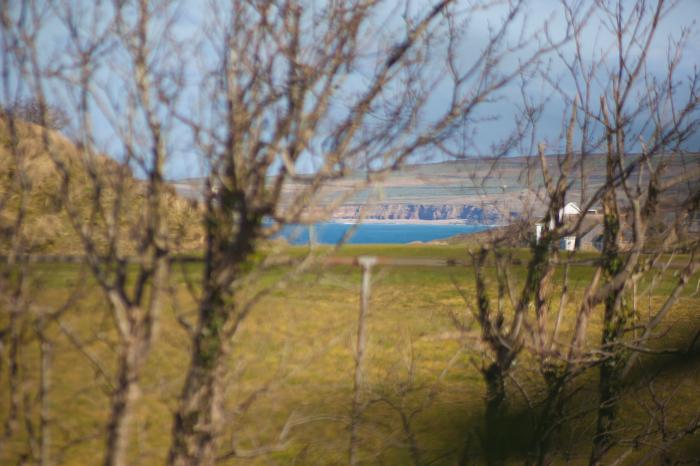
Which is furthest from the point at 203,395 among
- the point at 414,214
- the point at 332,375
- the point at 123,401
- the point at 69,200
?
the point at 414,214

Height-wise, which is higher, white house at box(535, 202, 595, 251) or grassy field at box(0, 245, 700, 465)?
white house at box(535, 202, 595, 251)

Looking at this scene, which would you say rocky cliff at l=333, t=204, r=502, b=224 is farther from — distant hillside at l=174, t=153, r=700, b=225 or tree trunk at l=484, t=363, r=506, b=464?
tree trunk at l=484, t=363, r=506, b=464

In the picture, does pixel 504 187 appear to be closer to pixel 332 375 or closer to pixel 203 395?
pixel 332 375

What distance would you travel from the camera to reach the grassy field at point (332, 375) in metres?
2.88

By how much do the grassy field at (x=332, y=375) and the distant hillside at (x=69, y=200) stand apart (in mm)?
302

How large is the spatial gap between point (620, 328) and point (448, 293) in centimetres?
133

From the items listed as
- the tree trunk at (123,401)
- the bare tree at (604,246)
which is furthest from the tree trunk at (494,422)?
the tree trunk at (123,401)

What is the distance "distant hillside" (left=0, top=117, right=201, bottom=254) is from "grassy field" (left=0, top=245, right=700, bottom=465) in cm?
30

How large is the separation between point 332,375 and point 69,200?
2.19 m

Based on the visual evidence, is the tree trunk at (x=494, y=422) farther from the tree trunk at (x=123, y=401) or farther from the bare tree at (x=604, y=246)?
the tree trunk at (x=123, y=401)

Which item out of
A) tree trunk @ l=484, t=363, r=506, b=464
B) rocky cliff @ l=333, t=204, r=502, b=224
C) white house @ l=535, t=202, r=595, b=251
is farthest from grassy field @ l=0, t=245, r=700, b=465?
white house @ l=535, t=202, r=595, b=251

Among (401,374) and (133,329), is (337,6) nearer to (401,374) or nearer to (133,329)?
(133,329)

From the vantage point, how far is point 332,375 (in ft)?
13.5

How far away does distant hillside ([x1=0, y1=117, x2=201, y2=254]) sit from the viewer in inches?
97.9
